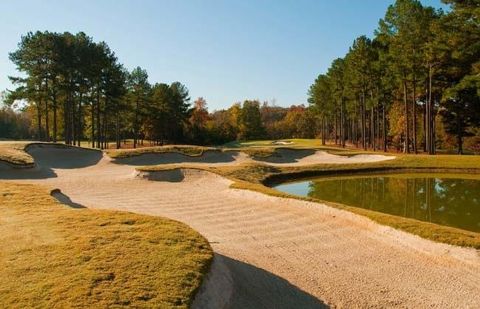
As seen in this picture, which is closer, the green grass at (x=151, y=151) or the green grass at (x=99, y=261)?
the green grass at (x=99, y=261)

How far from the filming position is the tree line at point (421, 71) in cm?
3662

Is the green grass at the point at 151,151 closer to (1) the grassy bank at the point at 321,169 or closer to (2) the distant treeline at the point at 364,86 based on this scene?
(1) the grassy bank at the point at 321,169

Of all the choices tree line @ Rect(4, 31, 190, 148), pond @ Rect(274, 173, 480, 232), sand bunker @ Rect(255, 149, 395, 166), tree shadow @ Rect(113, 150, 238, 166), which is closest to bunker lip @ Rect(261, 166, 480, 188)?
pond @ Rect(274, 173, 480, 232)

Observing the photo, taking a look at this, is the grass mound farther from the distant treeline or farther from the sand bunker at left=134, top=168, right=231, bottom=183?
the distant treeline

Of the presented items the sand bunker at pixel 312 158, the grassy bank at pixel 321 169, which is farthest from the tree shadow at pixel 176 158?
the grassy bank at pixel 321 169

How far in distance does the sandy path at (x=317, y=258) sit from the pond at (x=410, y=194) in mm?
4890

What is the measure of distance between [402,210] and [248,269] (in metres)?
11.4

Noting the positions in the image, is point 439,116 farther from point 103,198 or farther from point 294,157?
point 103,198

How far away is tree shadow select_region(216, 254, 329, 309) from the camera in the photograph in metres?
8.05

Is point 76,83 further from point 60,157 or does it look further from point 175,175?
point 175,175

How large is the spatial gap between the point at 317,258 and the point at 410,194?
14450 mm

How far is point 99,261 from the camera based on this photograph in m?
7.71

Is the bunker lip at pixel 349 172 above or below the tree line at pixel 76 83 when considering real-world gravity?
below

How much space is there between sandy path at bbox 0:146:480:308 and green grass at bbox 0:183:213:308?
1089 millimetres
